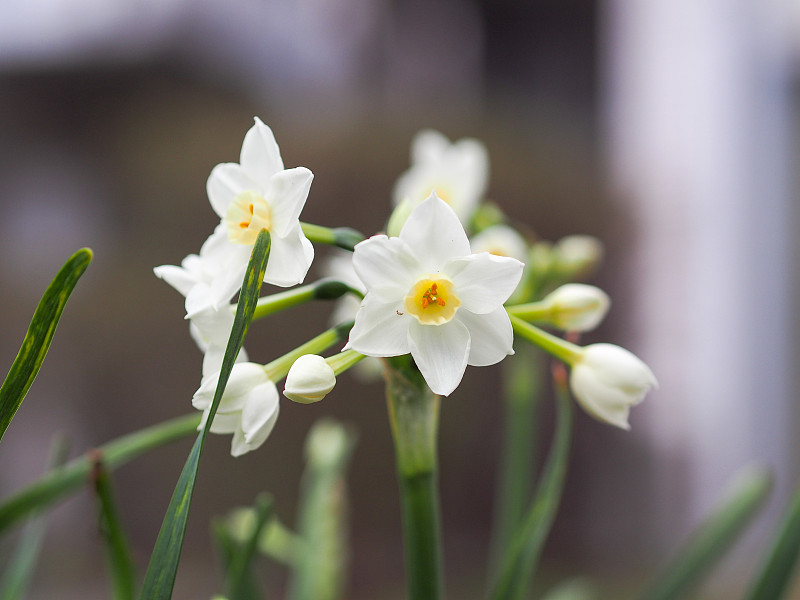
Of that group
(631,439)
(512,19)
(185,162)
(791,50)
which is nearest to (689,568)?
(185,162)

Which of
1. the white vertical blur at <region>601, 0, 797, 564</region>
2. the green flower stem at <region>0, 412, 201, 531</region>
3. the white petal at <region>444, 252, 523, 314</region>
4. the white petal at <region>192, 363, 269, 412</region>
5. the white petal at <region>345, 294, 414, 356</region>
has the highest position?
the white petal at <region>444, 252, 523, 314</region>

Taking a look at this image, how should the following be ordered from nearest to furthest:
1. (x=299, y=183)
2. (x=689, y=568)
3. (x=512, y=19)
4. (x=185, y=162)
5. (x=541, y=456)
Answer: (x=299, y=183) < (x=689, y=568) < (x=185, y=162) < (x=541, y=456) < (x=512, y=19)

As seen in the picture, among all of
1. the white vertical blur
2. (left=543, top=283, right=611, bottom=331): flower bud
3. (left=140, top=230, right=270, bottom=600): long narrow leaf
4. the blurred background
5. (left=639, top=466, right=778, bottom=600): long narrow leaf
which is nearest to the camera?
(left=140, top=230, right=270, bottom=600): long narrow leaf

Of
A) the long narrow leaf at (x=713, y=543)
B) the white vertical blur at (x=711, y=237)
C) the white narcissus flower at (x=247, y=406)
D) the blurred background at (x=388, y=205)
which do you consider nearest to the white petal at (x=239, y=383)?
the white narcissus flower at (x=247, y=406)

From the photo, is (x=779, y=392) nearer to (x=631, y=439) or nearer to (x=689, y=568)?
(x=631, y=439)

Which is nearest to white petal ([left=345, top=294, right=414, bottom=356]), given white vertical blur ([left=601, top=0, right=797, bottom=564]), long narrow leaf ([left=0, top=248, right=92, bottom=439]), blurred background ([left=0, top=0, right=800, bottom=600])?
long narrow leaf ([left=0, top=248, right=92, bottom=439])

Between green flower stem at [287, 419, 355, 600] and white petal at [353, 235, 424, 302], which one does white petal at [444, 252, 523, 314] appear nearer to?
white petal at [353, 235, 424, 302]
